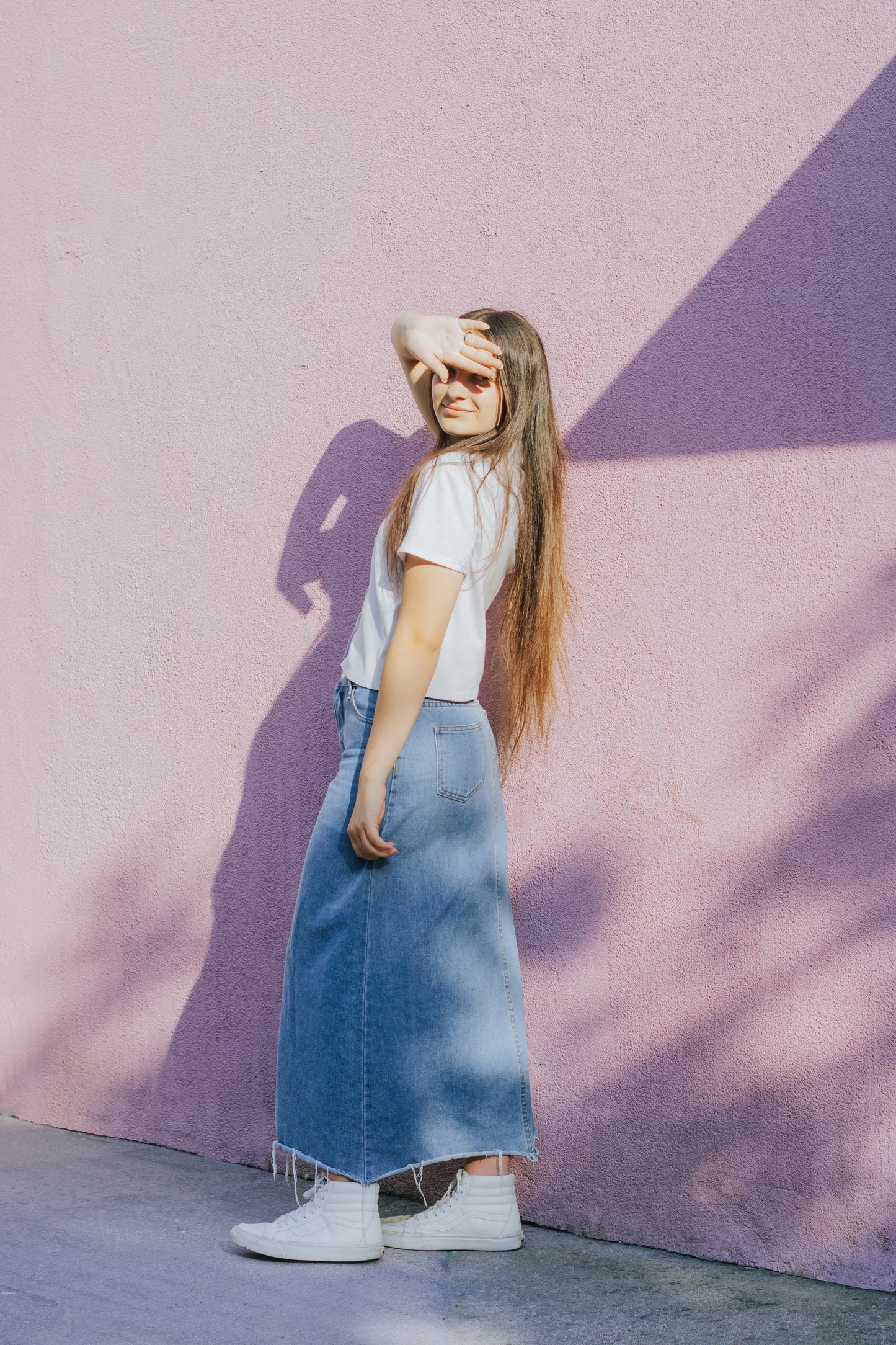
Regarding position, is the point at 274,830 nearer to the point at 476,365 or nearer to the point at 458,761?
the point at 458,761

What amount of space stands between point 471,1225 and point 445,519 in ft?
4.47

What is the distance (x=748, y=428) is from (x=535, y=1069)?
1.36 m

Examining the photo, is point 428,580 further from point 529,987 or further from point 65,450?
point 65,450

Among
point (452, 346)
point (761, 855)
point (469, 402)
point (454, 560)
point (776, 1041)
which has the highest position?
point (452, 346)

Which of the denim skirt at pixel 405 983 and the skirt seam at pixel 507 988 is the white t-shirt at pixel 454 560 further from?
the skirt seam at pixel 507 988

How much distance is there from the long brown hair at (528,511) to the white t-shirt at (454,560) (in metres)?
0.02

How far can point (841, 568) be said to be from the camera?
224 cm

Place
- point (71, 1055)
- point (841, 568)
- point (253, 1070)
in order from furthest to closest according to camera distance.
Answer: point (71, 1055) < point (253, 1070) < point (841, 568)

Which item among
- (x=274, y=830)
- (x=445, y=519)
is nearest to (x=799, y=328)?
(x=445, y=519)

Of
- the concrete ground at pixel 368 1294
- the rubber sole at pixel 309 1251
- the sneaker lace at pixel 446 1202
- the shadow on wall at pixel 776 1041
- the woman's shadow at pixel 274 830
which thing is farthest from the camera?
the woman's shadow at pixel 274 830

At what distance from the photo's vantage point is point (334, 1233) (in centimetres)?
230

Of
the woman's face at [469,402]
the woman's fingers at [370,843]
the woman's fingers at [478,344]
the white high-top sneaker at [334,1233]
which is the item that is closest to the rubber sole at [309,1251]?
the white high-top sneaker at [334,1233]

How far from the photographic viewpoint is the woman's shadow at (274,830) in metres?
2.79

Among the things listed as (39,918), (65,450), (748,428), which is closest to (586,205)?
(748,428)
